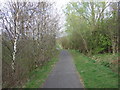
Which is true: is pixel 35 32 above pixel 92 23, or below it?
below

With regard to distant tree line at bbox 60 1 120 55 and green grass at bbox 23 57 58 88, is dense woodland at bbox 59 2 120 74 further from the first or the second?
green grass at bbox 23 57 58 88

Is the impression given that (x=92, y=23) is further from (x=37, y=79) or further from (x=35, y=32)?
(x=37, y=79)

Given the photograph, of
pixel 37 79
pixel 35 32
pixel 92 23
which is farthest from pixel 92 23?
pixel 37 79

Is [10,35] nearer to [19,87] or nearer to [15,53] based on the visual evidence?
[15,53]

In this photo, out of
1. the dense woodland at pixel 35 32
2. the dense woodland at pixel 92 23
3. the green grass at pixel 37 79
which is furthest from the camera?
the dense woodland at pixel 92 23

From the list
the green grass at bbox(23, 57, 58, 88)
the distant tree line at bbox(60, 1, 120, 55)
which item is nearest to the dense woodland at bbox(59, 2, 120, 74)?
the distant tree line at bbox(60, 1, 120, 55)

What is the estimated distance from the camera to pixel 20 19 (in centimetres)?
826

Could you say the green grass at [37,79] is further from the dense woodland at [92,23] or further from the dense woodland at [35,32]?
the dense woodland at [92,23]

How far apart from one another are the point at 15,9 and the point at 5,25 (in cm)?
105

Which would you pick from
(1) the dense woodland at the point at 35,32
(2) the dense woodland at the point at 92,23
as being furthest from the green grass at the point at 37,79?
(2) the dense woodland at the point at 92,23

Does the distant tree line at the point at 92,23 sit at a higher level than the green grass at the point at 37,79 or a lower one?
higher

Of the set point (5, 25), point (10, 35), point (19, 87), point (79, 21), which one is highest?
point (79, 21)

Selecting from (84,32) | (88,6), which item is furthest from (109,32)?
(88,6)

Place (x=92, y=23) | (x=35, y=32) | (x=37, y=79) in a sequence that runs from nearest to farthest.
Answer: (x=37, y=79) → (x=35, y=32) → (x=92, y=23)
